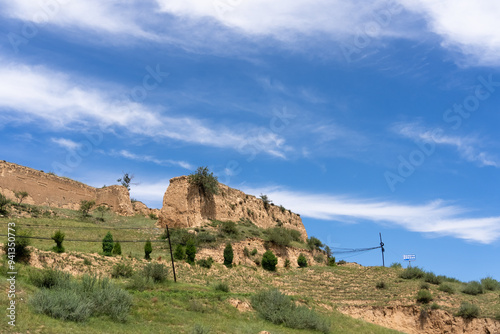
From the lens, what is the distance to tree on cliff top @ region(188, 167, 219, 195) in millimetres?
43312

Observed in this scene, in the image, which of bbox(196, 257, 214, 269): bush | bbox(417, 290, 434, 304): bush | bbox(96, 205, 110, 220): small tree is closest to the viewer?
bbox(417, 290, 434, 304): bush

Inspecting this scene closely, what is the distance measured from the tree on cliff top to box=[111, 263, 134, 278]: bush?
55.9 ft

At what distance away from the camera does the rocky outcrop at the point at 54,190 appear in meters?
40.8

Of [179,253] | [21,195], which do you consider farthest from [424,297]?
[21,195]

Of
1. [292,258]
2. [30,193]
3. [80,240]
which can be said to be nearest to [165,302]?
[80,240]

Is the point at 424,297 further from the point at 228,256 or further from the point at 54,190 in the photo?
the point at 54,190

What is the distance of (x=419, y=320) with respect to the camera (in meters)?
30.4

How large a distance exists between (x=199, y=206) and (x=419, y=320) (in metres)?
20.5

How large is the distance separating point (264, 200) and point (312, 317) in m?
30.1

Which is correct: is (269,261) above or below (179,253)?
above

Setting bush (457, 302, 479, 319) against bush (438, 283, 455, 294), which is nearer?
bush (457, 302, 479, 319)

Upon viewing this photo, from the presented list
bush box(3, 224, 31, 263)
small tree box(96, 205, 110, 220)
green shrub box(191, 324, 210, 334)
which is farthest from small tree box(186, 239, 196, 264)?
small tree box(96, 205, 110, 220)

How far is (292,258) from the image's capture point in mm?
43344

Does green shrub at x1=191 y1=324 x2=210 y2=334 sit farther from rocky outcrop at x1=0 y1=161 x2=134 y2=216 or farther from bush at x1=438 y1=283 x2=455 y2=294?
rocky outcrop at x1=0 y1=161 x2=134 y2=216
